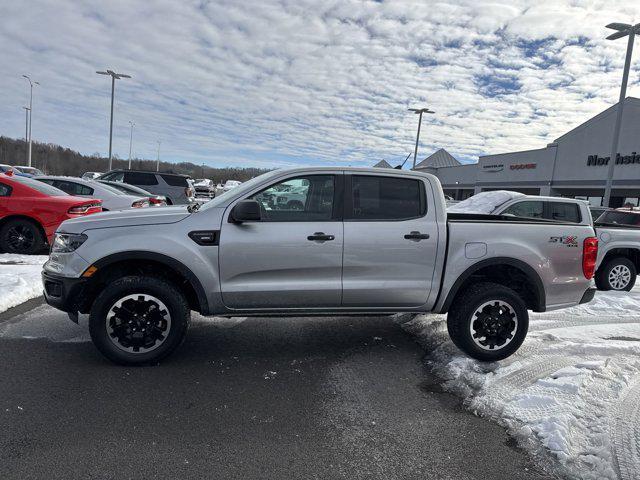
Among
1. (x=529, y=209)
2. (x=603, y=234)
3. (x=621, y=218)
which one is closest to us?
(x=603, y=234)

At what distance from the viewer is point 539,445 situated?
9.63 ft

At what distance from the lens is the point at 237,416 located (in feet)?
10.6

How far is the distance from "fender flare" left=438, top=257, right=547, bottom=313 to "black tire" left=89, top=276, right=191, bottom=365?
8.12 ft

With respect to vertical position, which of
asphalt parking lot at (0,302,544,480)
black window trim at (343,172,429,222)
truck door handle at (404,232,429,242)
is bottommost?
asphalt parking lot at (0,302,544,480)

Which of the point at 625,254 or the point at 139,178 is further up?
the point at 139,178

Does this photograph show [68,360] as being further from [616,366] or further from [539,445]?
[616,366]

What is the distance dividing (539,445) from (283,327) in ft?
10.1

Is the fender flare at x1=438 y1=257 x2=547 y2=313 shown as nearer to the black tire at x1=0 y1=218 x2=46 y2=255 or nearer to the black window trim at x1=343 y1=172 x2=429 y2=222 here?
the black window trim at x1=343 y1=172 x2=429 y2=222

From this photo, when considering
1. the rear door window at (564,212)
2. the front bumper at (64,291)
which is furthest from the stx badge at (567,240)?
the front bumper at (64,291)

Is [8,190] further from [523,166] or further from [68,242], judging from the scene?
[523,166]

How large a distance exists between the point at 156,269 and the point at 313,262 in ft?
4.82

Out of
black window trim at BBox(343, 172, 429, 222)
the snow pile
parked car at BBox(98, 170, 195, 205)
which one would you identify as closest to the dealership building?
the snow pile

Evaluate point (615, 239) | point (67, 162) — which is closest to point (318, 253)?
point (615, 239)

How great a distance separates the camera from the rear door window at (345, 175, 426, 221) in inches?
166
